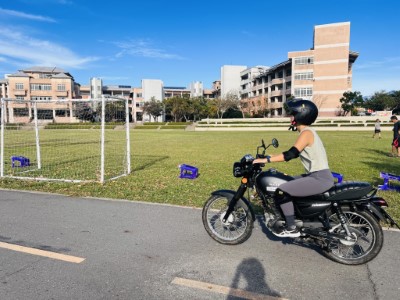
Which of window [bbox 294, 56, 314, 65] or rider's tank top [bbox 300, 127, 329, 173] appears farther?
window [bbox 294, 56, 314, 65]

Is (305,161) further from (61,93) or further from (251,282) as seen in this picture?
(61,93)

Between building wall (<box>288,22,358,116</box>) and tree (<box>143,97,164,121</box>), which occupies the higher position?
building wall (<box>288,22,358,116</box>)

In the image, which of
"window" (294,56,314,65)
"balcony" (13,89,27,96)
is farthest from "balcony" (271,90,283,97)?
"balcony" (13,89,27,96)

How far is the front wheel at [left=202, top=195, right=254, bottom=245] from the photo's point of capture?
414cm

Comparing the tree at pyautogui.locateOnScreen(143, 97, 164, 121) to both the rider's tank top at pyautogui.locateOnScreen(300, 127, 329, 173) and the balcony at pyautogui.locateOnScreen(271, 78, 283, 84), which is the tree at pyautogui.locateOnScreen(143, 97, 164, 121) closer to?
the balcony at pyautogui.locateOnScreen(271, 78, 283, 84)

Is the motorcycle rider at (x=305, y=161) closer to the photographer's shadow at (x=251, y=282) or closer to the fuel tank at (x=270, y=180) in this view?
the fuel tank at (x=270, y=180)

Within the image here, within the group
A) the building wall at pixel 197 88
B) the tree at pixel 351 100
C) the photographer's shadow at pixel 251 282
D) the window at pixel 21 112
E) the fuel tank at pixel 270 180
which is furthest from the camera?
the building wall at pixel 197 88

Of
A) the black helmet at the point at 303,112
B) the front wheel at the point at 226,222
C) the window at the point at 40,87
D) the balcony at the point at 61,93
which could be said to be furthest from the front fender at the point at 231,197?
the window at the point at 40,87

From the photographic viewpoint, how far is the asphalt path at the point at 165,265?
3010mm

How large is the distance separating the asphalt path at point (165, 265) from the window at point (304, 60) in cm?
6662

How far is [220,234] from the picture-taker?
435 centimetres

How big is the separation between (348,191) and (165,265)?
234 centimetres

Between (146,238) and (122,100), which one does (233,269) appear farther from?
(122,100)

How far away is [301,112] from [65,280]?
10.8ft
